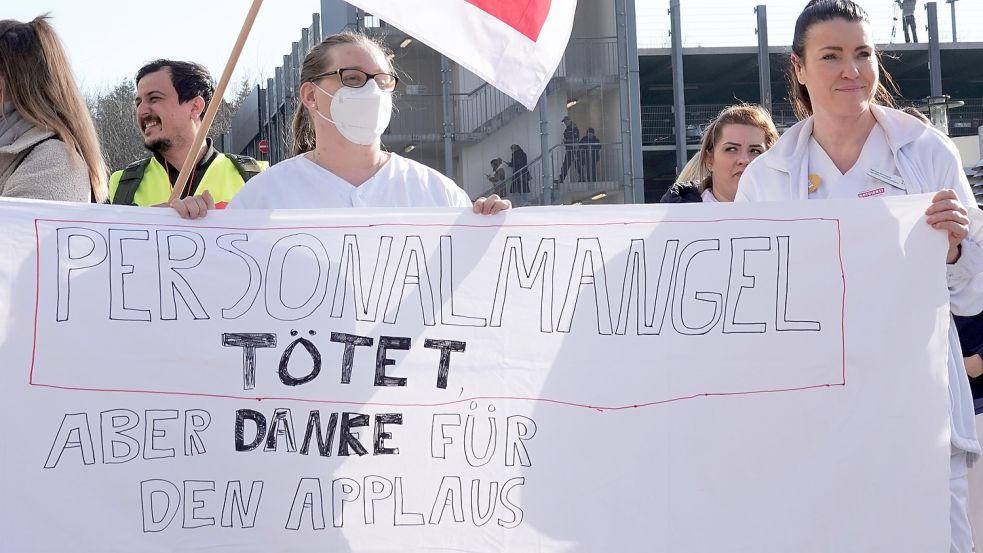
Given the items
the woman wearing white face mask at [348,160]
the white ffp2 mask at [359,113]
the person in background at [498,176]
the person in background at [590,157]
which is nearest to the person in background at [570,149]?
the person in background at [590,157]

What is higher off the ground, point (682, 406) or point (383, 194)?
point (383, 194)

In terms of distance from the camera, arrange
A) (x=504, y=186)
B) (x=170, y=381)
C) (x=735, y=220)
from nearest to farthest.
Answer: (x=170, y=381)
(x=735, y=220)
(x=504, y=186)

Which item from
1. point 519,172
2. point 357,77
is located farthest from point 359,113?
point 519,172

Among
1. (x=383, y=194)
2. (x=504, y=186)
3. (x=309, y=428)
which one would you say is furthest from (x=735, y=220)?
(x=504, y=186)

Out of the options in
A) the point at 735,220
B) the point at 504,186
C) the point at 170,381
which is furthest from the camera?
the point at 504,186

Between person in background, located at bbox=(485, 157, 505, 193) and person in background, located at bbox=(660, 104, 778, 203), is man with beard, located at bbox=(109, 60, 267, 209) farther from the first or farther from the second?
person in background, located at bbox=(485, 157, 505, 193)

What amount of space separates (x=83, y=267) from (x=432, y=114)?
61.6 ft

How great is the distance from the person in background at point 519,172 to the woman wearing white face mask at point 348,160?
17.8 meters

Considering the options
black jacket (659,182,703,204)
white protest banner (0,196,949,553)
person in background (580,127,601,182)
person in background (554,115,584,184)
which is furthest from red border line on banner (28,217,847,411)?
person in background (580,127,601,182)

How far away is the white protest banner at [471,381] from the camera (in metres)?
3.40

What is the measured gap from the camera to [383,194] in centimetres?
383

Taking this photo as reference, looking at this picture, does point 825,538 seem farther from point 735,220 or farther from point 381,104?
point 381,104

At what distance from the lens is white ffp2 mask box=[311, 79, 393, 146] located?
12.4 feet

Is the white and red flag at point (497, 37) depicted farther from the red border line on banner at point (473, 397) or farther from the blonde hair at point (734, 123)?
the blonde hair at point (734, 123)
